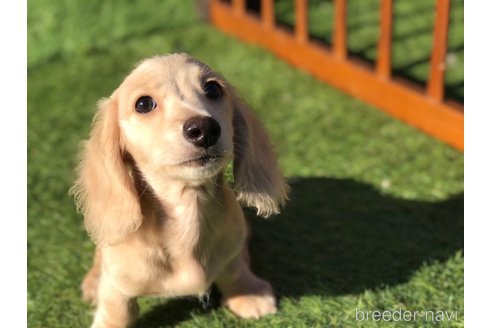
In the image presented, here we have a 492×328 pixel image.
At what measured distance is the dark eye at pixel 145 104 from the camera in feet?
6.15

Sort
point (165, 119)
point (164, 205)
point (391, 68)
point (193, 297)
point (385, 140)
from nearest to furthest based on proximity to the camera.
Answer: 1. point (165, 119)
2. point (164, 205)
3. point (193, 297)
4. point (385, 140)
5. point (391, 68)

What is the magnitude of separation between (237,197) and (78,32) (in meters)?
2.91

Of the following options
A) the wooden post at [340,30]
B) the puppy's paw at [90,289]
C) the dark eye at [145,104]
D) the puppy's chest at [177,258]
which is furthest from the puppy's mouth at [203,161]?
the wooden post at [340,30]

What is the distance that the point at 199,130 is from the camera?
5.70ft

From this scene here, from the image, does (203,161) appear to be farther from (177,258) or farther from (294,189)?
(294,189)

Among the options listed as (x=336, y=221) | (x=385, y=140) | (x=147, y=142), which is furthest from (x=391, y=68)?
(x=147, y=142)

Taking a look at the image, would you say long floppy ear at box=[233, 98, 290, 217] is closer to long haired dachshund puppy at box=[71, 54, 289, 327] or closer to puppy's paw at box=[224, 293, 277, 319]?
long haired dachshund puppy at box=[71, 54, 289, 327]

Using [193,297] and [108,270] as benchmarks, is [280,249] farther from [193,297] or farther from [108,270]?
[108,270]

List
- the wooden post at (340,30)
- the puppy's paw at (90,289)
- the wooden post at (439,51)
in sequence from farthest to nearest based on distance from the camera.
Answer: the wooden post at (340,30) < the wooden post at (439,51) < the puppy's paw at (90,289)

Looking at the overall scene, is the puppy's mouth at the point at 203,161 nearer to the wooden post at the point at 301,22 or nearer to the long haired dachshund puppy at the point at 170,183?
the long haired dachshund puppy at the point at 170,183

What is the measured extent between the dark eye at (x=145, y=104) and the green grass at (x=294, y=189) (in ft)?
2.80

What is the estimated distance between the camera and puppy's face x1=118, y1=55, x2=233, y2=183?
5.79ft

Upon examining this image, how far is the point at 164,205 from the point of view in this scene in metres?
2.07

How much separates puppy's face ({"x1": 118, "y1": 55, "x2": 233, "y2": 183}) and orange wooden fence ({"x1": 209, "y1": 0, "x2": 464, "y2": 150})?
1646 mm
